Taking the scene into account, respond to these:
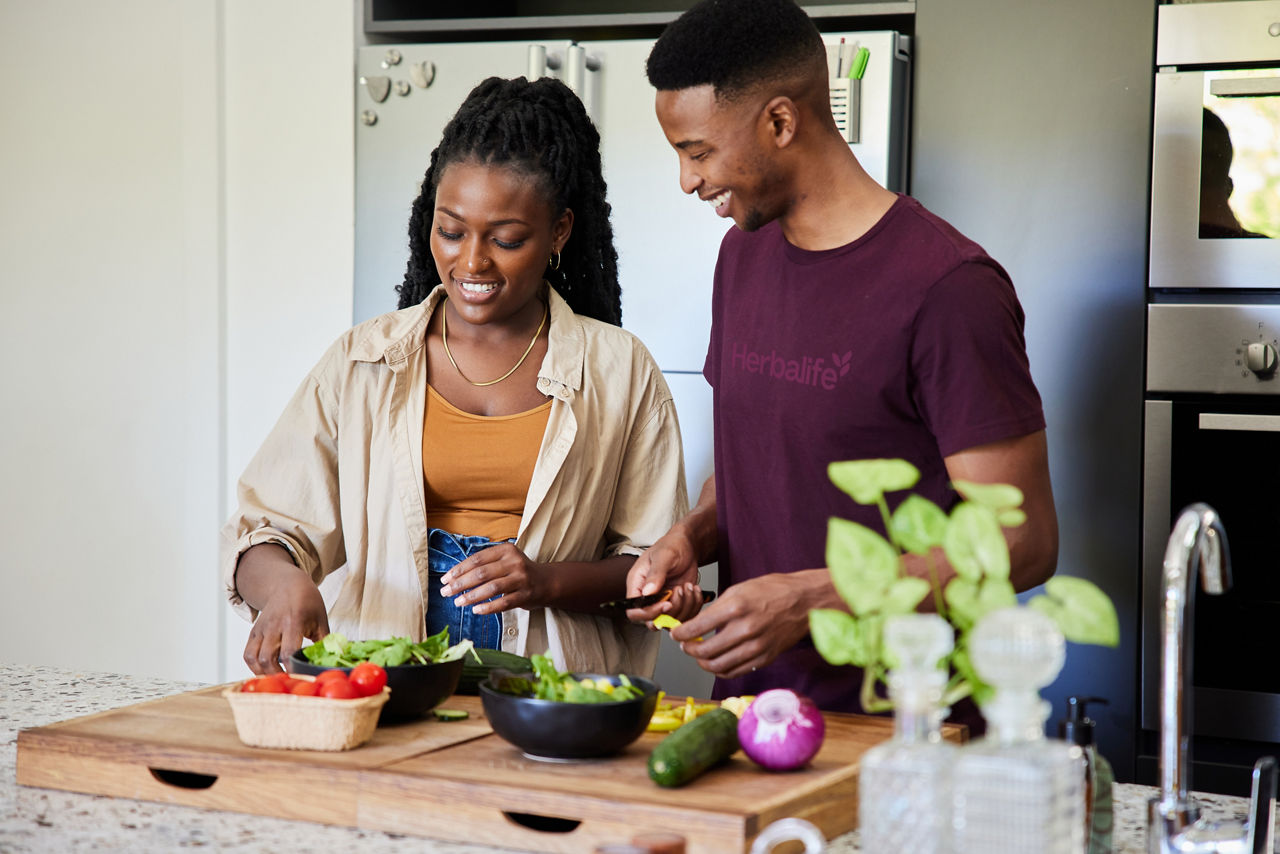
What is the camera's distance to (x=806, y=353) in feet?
4.97

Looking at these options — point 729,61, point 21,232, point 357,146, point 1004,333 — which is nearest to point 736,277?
point 729,61

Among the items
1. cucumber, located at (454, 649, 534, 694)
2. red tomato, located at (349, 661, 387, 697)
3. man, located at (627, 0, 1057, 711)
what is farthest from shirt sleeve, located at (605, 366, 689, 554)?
red tomato, located at (349, 661, 387, 697)

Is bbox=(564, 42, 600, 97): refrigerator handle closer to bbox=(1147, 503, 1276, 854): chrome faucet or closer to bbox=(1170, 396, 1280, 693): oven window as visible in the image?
bbox=(1170, 396, 1280, 693): oven window

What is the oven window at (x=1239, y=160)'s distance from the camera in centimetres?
222

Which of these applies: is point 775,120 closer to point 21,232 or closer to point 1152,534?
point 1152,534

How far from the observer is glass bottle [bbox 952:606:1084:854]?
769 millimetres

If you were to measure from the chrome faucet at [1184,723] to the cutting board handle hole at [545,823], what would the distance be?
455 mm

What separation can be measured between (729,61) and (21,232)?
2.09 meters

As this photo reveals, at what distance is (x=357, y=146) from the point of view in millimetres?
2705

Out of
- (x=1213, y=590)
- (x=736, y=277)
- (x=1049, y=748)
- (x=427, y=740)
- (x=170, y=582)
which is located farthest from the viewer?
(x=170, y=582)

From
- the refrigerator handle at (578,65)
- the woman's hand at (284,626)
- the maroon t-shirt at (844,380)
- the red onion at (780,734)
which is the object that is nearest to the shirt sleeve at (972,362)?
the maroon t-shirt at (844,380)

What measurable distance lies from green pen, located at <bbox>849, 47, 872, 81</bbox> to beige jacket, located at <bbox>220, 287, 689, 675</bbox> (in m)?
0.75

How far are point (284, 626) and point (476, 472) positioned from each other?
34cm

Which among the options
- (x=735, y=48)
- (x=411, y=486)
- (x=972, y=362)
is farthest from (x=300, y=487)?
(x=972, y=362)
